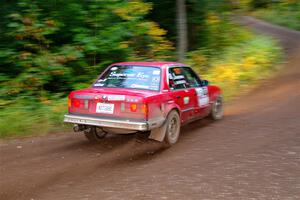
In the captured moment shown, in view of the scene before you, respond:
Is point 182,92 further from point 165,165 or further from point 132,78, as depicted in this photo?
point 165,165

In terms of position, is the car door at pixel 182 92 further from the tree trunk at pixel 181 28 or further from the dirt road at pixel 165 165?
the tree trunk at pixel 181 28

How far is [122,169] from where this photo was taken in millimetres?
5527

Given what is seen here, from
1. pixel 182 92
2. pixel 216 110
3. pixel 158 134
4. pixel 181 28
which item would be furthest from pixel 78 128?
pixel 181 28

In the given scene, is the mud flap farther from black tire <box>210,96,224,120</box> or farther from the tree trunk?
the tree trunk

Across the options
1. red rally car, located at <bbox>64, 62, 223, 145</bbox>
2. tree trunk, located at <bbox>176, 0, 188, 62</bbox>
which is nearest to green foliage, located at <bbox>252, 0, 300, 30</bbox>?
tree trunk, located at <bbox>176, 0, 188, 62</bbox>

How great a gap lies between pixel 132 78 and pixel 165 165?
1.93m

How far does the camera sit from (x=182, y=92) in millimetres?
7332

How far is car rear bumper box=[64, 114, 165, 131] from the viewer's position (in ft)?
19.9

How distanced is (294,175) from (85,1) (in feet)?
28.3

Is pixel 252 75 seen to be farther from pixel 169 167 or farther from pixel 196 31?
pixel 169 167

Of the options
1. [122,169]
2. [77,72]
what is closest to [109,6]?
[77,72]

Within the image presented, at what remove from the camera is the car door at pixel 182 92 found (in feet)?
23.3

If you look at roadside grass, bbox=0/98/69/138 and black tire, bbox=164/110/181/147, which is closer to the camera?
black tire, bbox=164/110/181/147

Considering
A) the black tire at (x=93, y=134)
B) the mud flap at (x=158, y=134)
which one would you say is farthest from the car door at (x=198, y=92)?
the black tire at (x=93, y=134)
